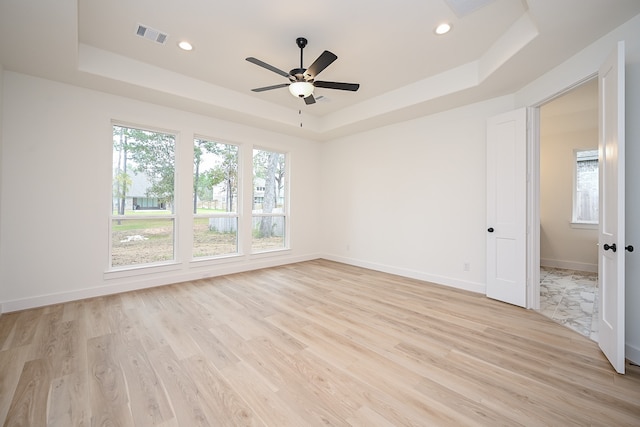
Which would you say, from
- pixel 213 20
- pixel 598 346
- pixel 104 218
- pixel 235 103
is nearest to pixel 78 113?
pixel 104 218

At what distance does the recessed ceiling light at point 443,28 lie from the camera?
280 centimetres

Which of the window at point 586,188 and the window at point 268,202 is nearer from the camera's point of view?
the window at point 586,188

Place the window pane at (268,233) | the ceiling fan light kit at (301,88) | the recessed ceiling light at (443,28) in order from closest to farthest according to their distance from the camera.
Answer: the recessed ceiling light at (443,28), the ceiling fan light kit at (301,88), the window pane at (268,233)

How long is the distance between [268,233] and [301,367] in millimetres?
3882

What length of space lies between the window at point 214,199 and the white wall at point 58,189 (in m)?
0.70

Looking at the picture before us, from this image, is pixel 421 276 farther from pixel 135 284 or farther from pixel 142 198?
pixel 142 198

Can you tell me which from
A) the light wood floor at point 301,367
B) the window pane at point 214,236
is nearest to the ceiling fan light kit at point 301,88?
the light wood floor at point 301,367

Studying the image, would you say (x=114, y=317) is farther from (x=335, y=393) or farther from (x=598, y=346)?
(x=598, y=346)

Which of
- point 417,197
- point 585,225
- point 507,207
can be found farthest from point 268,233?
point 585,225

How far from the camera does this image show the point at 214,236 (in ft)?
16.3

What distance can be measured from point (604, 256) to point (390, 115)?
3371 mm

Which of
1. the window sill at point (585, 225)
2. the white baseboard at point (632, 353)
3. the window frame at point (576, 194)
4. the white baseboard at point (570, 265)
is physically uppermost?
the window frame at point (576, 194)

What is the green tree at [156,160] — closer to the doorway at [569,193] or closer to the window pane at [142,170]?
the window pane at [142,170]

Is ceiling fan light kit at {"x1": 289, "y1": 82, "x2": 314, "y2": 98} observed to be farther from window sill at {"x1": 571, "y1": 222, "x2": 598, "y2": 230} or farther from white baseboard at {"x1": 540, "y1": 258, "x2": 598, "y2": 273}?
white baseboard at {"x1": 540, "y1": 258, "x2": 598, "y2": 273}
